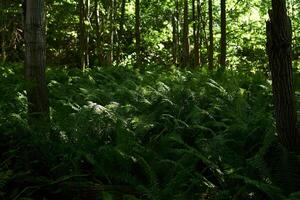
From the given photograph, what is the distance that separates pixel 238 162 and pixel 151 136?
1780 millimetres

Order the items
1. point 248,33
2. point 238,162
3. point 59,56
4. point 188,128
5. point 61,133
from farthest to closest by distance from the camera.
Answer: point 59,56 → point 248,33 → point 188,128 → point 61,133 → point 238,162

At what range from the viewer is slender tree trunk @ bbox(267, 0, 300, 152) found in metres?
4.58

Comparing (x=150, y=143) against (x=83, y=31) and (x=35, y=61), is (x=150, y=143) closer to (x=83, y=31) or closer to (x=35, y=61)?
(x=35, y=61)

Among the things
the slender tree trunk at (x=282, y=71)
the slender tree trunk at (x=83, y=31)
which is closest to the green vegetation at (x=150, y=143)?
the slender tree trunk at (x=282, y=71)

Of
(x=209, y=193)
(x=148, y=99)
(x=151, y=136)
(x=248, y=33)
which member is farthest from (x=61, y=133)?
(x=248, y=33)

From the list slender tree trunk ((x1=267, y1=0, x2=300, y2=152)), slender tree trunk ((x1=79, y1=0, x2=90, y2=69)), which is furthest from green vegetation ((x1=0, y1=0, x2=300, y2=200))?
slender tree trunk ((x1=79, y1=0, x2=90, y2=69))

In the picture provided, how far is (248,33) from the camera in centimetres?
2444

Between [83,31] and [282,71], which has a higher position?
[83,31]

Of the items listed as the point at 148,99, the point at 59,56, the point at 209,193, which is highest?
the point at 59,56

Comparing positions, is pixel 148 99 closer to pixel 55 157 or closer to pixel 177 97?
pixel 177 97

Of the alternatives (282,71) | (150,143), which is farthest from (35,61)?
(282,71)

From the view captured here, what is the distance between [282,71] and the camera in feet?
15.4

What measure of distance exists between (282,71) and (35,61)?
3213 mm

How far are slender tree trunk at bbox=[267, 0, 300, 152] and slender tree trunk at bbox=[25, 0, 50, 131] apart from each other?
287 centimetres
